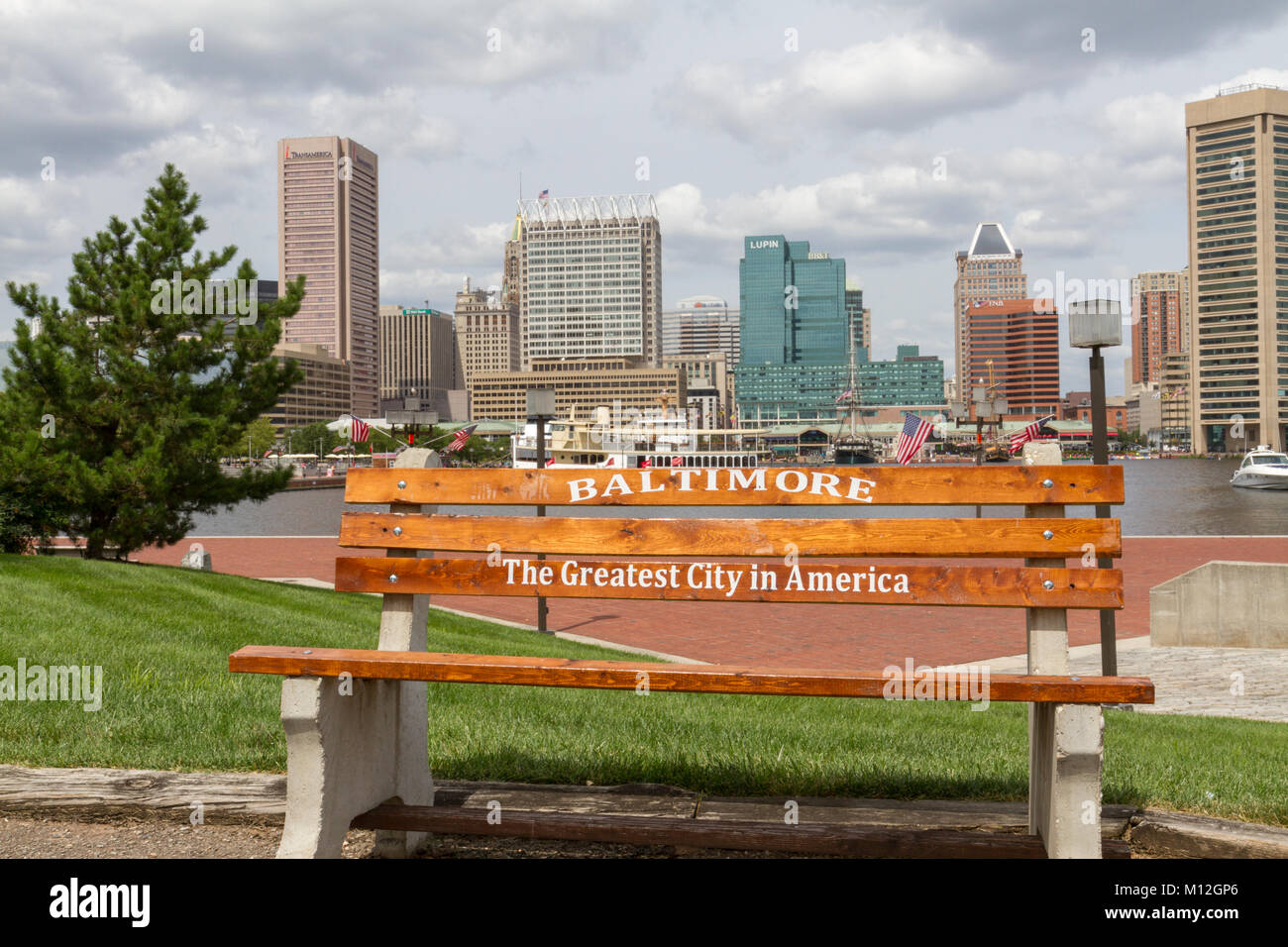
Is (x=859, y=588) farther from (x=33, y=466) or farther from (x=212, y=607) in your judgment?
(x=33, y=466)

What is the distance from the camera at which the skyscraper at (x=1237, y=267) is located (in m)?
152

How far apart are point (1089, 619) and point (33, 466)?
15.2m

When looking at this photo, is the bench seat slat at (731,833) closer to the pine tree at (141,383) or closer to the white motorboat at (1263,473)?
the pine tree at (141,383)

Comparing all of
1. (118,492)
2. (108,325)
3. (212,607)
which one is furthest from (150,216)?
(212,607)

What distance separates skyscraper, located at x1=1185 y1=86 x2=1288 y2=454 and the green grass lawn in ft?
566

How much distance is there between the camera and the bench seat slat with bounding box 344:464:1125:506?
10.8 feet

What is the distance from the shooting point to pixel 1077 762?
3029 millimetres

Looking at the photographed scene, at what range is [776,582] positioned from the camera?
3377mm

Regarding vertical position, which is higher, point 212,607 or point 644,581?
point 644,581

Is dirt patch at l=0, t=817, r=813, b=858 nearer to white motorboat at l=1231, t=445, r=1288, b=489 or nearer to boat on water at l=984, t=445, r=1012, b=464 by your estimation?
boat on water at l=984, t=445, r=1012, b=464

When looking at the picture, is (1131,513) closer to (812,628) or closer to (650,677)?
(812,628)

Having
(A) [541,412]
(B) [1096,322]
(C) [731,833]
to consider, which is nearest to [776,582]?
(C) [731,833]

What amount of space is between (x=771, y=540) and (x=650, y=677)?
650mm

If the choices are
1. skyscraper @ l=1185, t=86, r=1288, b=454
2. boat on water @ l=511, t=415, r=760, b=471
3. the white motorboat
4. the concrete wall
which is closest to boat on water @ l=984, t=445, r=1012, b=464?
the concrete wall
